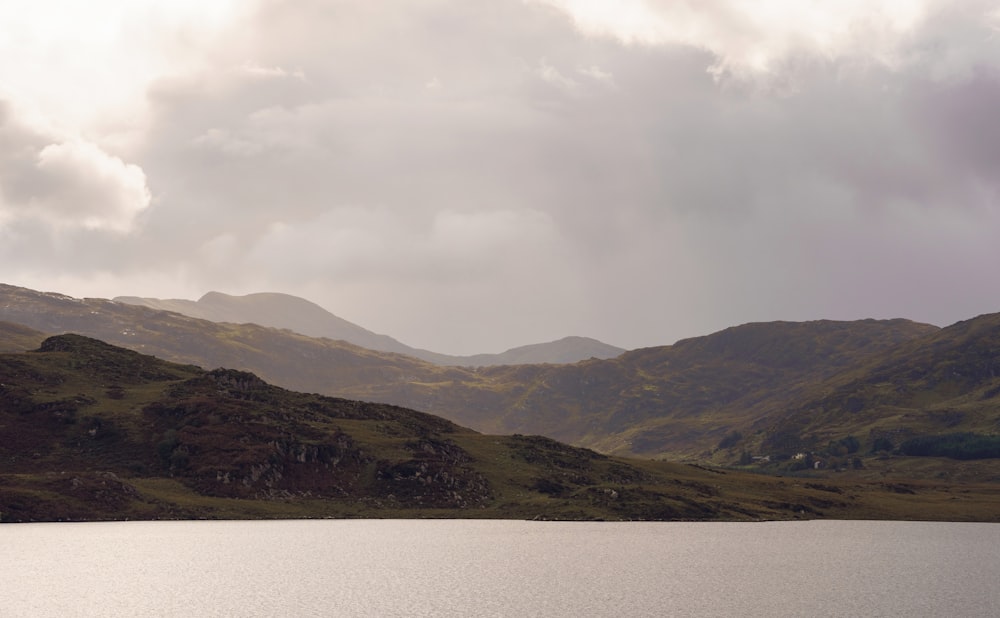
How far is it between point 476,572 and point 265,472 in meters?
96.2

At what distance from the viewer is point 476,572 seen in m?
75.3

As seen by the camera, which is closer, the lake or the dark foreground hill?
the lake

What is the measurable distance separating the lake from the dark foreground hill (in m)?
Answer: 18.6

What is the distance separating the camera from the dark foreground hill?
142m

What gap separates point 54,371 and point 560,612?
18064 cm

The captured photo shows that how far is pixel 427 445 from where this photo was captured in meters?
187

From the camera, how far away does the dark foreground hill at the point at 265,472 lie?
142250 mm

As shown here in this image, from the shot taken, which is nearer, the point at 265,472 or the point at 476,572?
the point at 476,572

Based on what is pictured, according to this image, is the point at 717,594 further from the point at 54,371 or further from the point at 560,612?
the point at 54,371

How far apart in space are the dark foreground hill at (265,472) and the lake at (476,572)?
18.6 meters

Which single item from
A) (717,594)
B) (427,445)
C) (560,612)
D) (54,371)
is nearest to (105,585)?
(560,612)

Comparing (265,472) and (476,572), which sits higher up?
(476,572)

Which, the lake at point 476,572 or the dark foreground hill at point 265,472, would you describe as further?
the dark foreground hill at point 265,472

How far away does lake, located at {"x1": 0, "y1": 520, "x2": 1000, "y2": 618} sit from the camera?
56594mm
